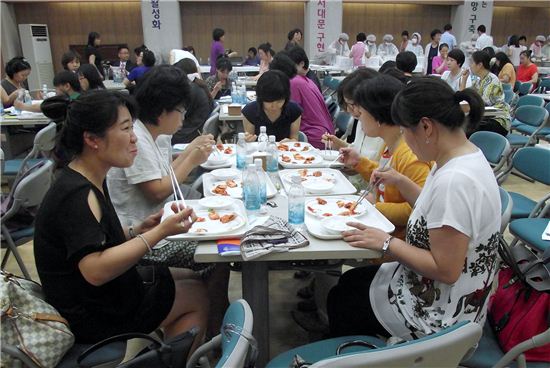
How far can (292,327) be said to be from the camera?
8.06 feet

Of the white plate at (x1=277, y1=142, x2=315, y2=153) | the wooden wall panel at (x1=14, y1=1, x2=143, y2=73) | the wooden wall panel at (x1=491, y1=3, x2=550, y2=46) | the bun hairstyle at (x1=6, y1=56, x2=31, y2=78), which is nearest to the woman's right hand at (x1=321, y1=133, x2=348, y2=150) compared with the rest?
the white plate at (x1=277, y1=142, x2=315, y2=153)

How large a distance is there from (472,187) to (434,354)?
62 centimetres

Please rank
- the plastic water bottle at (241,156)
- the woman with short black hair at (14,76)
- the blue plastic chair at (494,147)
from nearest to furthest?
1. the plastic water bottle at (241,156)
2. the blue plastic chair at (494,147)
3. the woman with short black hair at (14,76)

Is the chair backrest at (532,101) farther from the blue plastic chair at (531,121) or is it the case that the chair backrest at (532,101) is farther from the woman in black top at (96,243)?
the woman in black top at (96,243)

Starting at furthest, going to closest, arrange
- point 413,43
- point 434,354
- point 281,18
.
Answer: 1. point 281,18
2. point 413,43
3. point 434,354

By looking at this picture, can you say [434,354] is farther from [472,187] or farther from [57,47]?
[57,47]

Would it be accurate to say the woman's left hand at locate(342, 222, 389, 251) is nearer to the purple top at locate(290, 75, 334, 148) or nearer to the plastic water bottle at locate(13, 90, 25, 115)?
the purple top at locate(290, 75, 334, 148)

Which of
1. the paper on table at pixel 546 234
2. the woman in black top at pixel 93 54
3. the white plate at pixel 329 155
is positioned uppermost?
the woman in black top at pixel 93 54

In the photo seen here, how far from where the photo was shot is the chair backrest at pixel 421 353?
34.0 inches

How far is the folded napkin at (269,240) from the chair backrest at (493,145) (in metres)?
2.15

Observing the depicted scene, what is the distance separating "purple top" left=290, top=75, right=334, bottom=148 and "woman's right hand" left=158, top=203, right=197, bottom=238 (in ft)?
7.88

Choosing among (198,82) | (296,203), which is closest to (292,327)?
(296,203)

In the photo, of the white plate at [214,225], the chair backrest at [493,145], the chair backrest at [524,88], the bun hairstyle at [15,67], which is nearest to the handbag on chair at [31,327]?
the white plate at [214,225]

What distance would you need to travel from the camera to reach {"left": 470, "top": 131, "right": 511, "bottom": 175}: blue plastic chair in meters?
3.19
